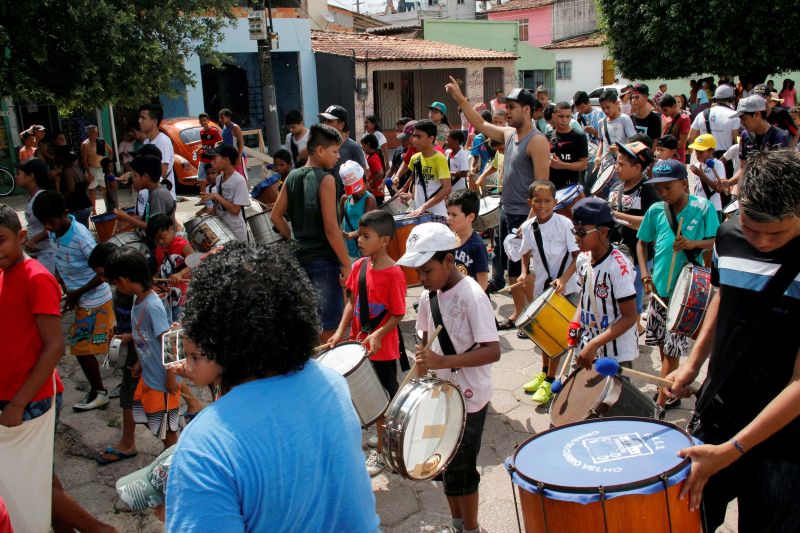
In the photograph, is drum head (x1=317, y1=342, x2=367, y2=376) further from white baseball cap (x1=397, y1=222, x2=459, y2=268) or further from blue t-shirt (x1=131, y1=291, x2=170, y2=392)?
blue t-shirt (x1=131, y1=291, x2=170, y2=392)

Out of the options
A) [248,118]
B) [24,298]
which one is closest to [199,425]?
[24,298]

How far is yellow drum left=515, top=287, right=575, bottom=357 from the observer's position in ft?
15.3

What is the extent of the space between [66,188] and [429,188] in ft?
14.8

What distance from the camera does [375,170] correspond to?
9.20 metres

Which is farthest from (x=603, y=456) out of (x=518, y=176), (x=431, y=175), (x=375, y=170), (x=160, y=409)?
(x=375, y=170)

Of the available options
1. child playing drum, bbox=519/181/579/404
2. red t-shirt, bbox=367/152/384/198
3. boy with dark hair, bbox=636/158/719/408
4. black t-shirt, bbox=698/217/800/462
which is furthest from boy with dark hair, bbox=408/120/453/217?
black t-shirt, bbox=698/217/800/462

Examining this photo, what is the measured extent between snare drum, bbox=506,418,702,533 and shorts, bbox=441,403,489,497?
86cm

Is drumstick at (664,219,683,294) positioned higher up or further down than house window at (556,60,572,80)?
further down

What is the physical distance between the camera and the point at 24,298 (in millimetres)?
3518

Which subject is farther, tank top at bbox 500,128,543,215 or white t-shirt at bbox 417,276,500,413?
tank top at bbox 500,128,543,215

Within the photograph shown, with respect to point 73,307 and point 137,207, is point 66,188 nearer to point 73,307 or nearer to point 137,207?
point 137,207

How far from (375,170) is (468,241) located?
4.03 metres

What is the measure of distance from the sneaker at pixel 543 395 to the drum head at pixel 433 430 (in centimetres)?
210

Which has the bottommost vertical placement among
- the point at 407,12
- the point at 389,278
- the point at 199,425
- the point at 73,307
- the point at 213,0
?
the point at 73,307
